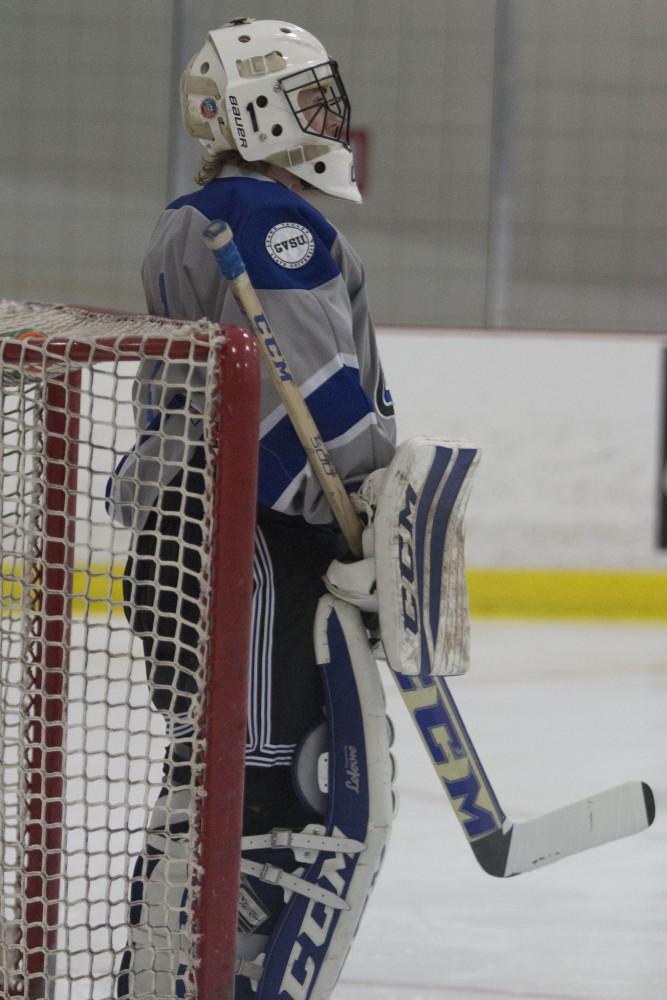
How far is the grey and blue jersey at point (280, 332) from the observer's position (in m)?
1.58

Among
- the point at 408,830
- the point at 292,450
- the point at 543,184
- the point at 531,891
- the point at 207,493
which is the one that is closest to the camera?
the point at 207,493

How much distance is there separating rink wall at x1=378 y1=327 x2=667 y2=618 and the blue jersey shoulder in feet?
11.0

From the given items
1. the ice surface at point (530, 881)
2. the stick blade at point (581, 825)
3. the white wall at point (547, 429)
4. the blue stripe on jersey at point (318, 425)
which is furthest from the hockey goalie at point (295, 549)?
the white wall at point (547, 429)

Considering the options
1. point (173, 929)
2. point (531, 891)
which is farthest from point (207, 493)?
point (531, 891)

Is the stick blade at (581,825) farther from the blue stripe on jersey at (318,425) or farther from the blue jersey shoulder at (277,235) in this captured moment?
the blue jersey shoulder at (277,235)

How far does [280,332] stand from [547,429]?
3.54m

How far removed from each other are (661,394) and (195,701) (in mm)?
3839

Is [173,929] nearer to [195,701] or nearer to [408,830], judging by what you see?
[195,701]

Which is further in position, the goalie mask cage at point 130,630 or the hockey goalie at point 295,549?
the hockey goalie at point 295,549

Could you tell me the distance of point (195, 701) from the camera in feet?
4.79

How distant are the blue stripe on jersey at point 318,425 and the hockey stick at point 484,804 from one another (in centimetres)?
3

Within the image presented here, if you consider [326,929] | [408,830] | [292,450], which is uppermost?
[292,450]

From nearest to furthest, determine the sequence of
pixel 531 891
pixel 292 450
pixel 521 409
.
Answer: pixel 292 450, pixel 531 891, pixel 521 409

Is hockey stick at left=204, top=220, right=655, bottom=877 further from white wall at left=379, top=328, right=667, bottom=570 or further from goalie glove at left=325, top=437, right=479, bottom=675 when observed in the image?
white wall at left=379, top=328, right=667, bottom=570
